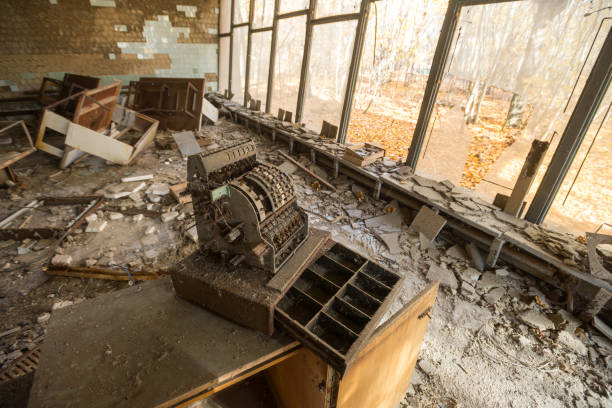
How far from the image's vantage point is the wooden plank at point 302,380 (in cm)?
175

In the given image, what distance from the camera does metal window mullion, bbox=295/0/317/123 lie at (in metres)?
7.33

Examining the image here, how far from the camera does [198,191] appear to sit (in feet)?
6.62

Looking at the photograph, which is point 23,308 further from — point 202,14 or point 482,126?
A: point 202,14

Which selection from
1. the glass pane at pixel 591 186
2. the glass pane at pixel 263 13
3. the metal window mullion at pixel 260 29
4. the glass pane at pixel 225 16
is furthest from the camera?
the glass pane at pixel 225 16

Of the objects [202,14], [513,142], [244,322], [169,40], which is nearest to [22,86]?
[169,40]

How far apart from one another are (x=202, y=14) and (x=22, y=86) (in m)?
6.55

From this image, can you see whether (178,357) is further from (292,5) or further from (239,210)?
(292,5)

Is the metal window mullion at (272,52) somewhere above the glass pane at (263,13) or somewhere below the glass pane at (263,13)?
below

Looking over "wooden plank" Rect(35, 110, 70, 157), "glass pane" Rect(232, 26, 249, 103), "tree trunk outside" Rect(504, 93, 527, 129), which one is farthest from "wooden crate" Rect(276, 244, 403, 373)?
"glass pane" Rect(232, 26, 249, 103)

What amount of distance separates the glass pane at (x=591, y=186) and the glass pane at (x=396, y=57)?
2695 mm

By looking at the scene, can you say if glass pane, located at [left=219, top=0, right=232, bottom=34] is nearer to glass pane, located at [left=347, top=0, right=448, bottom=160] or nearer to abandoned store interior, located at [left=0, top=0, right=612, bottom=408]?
abandoned store interior, located at [left=0, top=0, right=612, bottom=408]

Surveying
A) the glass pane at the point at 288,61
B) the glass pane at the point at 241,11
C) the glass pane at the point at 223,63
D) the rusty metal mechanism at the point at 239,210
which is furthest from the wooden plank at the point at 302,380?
the glass pane at the point at 223,63

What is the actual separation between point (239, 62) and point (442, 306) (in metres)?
11.1

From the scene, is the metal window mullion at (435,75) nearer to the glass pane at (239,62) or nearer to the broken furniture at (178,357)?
the broken furniture at (178,357)
